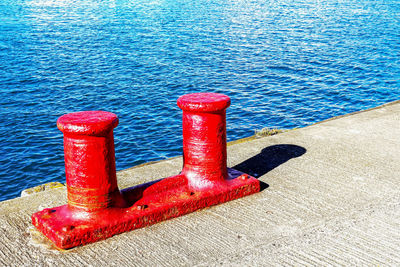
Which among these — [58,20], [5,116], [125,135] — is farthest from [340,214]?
[58,20]

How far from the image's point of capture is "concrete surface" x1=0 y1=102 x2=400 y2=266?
11.9 ft

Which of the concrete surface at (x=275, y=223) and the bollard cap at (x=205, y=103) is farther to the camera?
the bollard cap at (x=205, y=103)

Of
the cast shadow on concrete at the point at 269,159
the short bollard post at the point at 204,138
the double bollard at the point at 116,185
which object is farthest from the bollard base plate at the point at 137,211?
the cast shadow on concrete at the point at 269,159

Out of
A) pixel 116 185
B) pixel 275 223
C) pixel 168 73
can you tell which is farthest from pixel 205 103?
pixel 168 73

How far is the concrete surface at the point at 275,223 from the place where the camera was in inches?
142

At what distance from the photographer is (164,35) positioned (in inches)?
879

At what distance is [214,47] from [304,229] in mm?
16186

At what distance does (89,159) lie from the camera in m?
3.81

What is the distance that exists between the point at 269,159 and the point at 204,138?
1409 mm

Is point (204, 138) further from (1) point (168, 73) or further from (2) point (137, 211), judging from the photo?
(1) point (168, 73)

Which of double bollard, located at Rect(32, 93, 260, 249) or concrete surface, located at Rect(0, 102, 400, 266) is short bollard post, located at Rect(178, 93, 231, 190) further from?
concrete surface, located at Rect(0, 102, 400, 266)

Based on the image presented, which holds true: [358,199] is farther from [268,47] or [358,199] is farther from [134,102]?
[268,47]

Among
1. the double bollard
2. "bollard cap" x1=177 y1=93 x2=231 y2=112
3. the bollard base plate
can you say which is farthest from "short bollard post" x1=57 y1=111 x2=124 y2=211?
"bollard cap" x1=177 y1=93 x2=231 y2=112

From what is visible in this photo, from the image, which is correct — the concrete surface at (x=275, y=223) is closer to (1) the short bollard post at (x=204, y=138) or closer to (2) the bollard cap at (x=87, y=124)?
(1) the short bollard post at (x=204, y=138)
